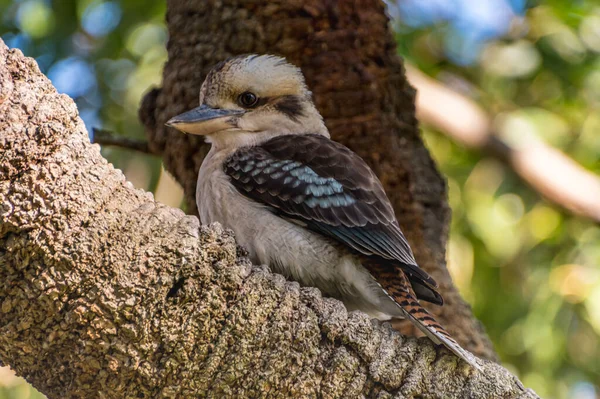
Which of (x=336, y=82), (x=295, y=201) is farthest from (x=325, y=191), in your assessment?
(x=336, y=82)

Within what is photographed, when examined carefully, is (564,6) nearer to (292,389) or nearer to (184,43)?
(184,43)

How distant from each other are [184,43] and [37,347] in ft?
7.19

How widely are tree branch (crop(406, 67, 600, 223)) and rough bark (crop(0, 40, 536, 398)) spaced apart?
3204mm

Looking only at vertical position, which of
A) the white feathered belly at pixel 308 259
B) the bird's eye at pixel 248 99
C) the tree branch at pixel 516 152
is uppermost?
Answer: the tree branch at pixel 516 152

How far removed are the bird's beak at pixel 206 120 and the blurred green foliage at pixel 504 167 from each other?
5.99ft

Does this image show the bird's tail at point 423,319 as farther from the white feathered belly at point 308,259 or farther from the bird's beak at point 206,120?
the bird's beak at point 206,120

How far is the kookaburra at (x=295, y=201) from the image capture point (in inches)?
109

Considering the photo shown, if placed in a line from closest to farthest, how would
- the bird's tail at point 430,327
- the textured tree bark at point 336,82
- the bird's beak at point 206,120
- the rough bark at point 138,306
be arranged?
the rough bark at point 138,306
the bird's tail at point 430,327
the bird's beak at point 206,120
the textured tree bark at point 336,82

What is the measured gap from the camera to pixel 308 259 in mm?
2777

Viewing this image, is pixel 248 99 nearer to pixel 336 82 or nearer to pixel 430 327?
pixel 336 82

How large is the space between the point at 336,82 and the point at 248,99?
1.86 ft

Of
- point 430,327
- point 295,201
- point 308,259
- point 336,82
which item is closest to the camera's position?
point 430,327

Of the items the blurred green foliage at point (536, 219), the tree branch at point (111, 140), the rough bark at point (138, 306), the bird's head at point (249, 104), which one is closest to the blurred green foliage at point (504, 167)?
the blurred green foliage at point (536, 219)

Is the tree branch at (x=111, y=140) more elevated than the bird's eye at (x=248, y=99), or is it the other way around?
the bird's eye at (x=248, y=99)
